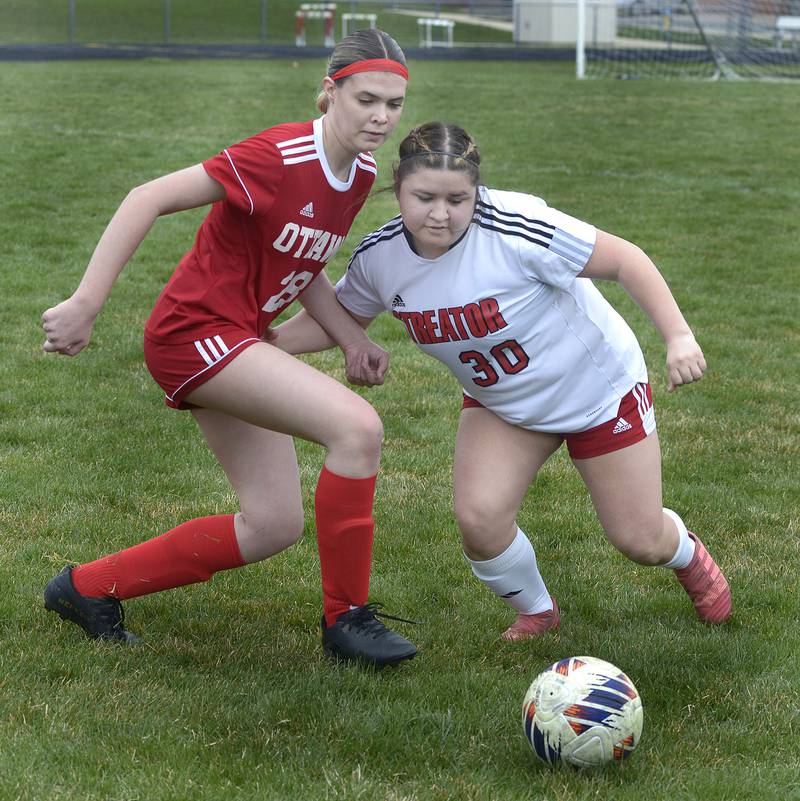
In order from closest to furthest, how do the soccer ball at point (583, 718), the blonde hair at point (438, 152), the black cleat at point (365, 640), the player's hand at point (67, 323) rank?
the soccer ball at point (583, 718) → the player's hand at point (67, 323) → the blonde hair at point (438, 152) → the black cleat at point (365, 640)

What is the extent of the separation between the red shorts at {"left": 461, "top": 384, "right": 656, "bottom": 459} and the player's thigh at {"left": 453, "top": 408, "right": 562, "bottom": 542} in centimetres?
9

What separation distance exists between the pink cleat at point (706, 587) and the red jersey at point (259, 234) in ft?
5.18

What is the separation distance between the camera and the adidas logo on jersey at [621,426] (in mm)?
3734

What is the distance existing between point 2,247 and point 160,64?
17742 mm

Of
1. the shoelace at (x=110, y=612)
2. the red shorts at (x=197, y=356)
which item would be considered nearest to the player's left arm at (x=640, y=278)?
the red shorts at (x=197, y=356)

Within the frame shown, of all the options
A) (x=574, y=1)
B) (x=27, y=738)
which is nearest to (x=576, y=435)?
(x=27, y=738)

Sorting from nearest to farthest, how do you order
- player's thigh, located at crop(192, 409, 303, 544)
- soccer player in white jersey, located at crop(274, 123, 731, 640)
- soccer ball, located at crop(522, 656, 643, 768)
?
soccer ball, located at crop(522, 656, 643, 768) < soccer player in white jersey, located at crop(274, 123, 731, 640) < player's thigh, located at crop(192, 409, 303, 544)

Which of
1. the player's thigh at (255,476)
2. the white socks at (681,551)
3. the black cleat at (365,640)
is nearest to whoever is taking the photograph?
the black cleat at (365,640)

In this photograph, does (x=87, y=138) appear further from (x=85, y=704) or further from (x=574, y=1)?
(x=574, y=1)

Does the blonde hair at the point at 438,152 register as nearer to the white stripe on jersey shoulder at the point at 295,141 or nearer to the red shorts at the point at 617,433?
the white stripe on jersey shoulder at the point at 295,141

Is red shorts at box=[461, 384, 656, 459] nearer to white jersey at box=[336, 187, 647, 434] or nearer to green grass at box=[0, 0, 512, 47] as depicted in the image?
white jersey at box=[336, 187, 647, 434]

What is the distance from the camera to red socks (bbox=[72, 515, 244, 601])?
3746mm

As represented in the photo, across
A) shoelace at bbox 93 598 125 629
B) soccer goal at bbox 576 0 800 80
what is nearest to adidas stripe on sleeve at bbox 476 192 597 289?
shoelace at bbox 93 598 125 629

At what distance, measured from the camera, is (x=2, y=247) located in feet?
30.7
